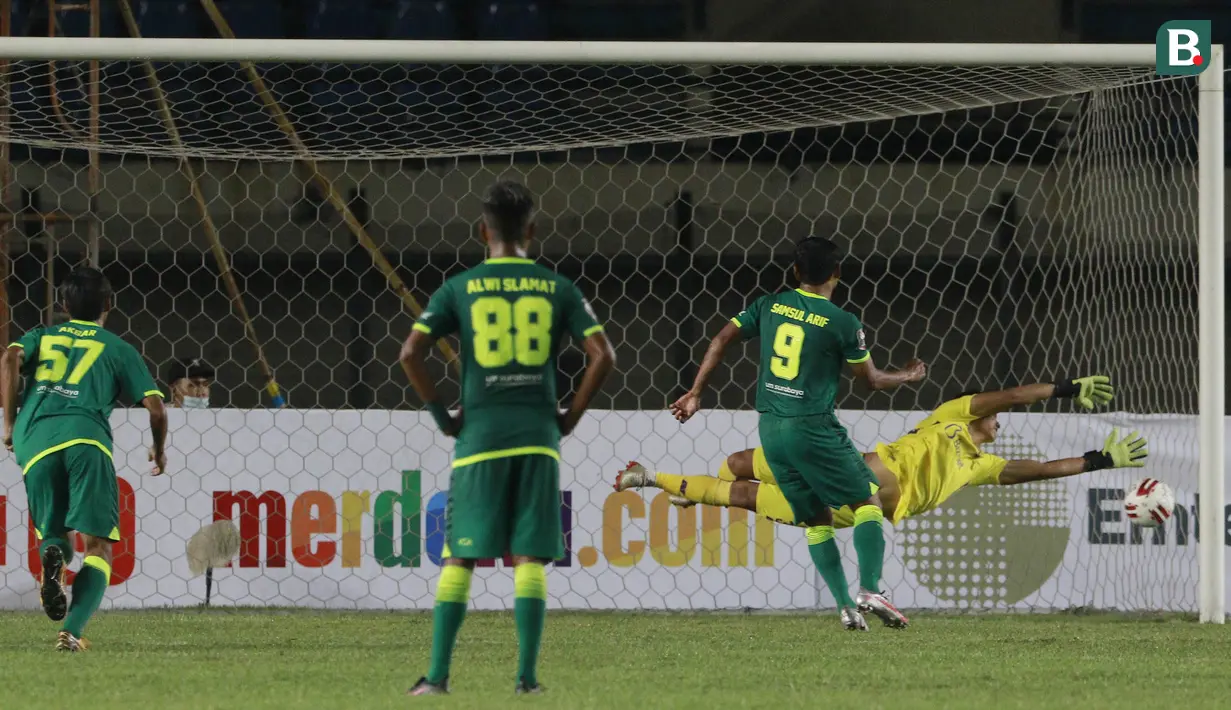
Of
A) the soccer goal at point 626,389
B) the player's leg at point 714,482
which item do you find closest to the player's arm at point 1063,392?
the soccer goal at point 626,389

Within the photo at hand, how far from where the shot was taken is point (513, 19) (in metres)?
13.6

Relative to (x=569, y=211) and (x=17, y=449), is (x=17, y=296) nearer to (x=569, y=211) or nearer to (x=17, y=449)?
(x=569, y=211)

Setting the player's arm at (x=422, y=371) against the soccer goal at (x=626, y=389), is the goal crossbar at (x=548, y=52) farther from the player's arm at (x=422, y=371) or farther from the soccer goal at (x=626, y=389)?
the player's arm at (x=422, y=371)

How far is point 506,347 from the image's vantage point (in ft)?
13.0

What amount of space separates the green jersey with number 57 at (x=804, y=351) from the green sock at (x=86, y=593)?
251 cm

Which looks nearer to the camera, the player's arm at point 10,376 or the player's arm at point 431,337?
the player's arm at point 431,337

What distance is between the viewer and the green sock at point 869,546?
642 centimetres

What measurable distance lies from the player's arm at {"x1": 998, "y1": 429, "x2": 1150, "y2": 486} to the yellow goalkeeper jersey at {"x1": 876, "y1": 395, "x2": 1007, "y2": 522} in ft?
0.22

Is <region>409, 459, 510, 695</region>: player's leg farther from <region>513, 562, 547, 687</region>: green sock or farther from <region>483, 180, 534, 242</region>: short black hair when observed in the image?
<region>483, 180, 534, 242</region>: short black hair

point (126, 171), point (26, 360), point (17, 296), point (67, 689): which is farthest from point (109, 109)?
point (67, 689)

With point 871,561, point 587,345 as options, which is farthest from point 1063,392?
point 587,345

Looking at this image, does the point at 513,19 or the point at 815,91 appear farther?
the point at 513,19

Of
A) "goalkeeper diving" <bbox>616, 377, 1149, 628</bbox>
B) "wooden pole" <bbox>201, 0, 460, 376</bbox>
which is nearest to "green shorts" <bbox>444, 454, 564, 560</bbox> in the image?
"goalkeeper diving" <bbox>616, 377, 1149, 628</bbox>

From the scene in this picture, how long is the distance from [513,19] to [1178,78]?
719cm
